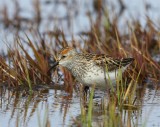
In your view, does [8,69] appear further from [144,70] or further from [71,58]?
[144,70]

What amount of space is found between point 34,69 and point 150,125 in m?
2.70

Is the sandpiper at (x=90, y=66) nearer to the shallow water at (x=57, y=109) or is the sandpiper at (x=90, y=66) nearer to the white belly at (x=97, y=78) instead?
the white belly at (x=97, y=78)

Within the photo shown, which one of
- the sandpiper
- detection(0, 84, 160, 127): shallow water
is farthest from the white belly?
detection(0, 84, 160, 127): shallow water

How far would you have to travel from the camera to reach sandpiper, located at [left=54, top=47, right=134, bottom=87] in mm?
8508

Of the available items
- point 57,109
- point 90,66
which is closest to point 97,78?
point 90,66

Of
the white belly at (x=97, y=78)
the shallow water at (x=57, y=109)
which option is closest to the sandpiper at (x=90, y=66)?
the white belly at (x=97, y=78)

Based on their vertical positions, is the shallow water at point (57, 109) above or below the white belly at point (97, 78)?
below

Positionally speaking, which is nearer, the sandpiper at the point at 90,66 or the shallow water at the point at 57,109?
the shallow water at the point at 57,109

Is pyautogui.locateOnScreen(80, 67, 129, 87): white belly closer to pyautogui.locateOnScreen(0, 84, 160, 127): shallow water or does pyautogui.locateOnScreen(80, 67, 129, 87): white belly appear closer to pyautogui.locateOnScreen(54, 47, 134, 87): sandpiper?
pyautogui.locateOnScreen(54, 47, 134, 87): sandpiper

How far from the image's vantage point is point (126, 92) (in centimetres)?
771

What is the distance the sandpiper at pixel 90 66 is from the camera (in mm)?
8508

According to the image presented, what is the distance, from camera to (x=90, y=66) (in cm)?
864

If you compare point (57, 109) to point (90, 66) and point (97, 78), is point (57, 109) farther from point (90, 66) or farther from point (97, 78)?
point (90, 66)

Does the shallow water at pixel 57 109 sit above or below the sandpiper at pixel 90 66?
below
